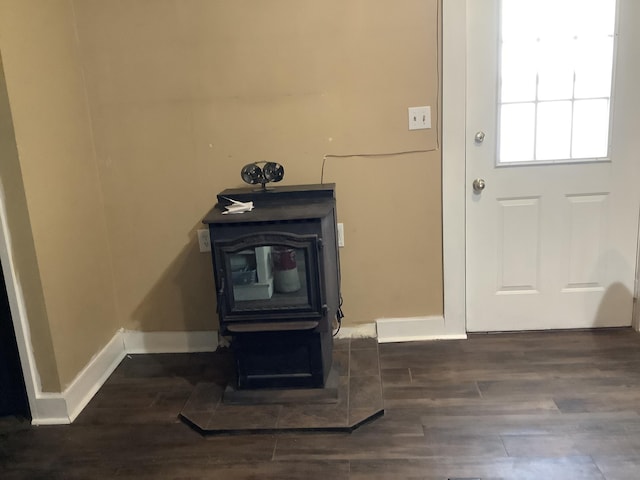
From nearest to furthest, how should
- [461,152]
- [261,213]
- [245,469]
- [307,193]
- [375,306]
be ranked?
[245,469] < [261,213] < [307,193] < [461,152] < [375,306]

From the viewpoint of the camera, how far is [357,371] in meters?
2.74

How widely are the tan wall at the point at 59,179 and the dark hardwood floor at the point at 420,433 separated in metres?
0.32

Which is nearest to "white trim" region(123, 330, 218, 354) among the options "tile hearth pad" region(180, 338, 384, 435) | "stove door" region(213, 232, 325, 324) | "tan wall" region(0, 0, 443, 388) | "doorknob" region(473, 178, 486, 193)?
"tan wall" region(0, 0, 443, 388)

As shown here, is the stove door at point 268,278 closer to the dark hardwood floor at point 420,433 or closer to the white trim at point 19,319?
the dark hardwood floor at point 420,433

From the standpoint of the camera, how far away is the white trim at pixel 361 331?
3.10 m

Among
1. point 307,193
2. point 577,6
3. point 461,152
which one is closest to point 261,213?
point 307,193

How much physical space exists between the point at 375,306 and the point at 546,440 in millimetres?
1135

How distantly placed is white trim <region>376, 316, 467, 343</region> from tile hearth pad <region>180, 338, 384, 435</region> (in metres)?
0.35

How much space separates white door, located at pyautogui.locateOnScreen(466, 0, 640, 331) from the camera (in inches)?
111

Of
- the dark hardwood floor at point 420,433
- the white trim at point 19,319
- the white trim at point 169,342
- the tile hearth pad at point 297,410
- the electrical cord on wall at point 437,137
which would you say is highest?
the electrical cord on wall at point 437,137

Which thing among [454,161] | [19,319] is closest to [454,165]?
[454,161]

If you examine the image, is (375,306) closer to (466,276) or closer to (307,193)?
(466,276)

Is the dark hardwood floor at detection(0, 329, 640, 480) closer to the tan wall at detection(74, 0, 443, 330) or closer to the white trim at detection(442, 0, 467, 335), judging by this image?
the white trim at detection(442, 0, 467, 335)

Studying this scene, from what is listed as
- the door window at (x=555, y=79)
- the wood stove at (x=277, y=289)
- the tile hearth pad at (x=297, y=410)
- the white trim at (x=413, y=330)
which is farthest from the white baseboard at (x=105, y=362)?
the door window at (x=555, y=79)
